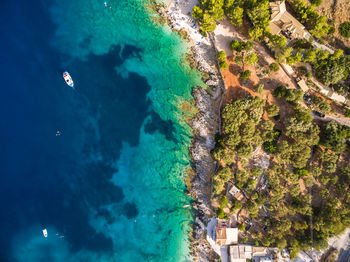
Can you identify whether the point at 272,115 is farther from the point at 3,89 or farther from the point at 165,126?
the point at 3,89

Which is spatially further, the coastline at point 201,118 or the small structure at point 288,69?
the coastline at point 201,118

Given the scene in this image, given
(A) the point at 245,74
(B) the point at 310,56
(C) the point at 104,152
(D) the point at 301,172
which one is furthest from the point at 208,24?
(D) the point at 301,172

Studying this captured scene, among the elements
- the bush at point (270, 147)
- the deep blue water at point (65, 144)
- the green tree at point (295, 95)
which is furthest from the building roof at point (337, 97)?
the deep blue water at point (65, 144)

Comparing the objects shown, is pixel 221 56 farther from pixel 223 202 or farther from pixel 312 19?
pixel 223 202

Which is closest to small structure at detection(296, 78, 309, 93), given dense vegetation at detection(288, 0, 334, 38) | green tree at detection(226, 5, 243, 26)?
dense vegetation at detection(288, 0, 334, 38)

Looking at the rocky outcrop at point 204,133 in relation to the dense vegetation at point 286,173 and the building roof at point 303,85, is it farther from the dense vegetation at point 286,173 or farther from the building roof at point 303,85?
the building roof at point 303,85
